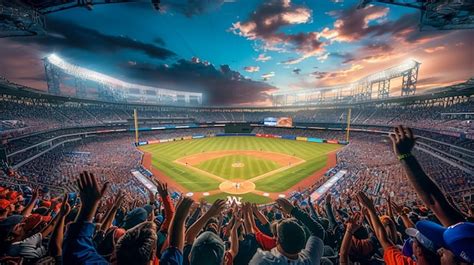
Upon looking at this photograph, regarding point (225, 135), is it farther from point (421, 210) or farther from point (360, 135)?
point (421, 210)

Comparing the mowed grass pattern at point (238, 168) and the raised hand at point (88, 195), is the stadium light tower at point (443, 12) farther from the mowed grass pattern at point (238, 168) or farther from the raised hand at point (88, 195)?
the mowed grass pattern at point (238, 168)

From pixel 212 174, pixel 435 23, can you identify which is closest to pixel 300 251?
pixel 435 23

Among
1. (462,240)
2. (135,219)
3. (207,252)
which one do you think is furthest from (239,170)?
(462,240)

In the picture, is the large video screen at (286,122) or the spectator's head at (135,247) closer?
the spectator's head at (135,247)

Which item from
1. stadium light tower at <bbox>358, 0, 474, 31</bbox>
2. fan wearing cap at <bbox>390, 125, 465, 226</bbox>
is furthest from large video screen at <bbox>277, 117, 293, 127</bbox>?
fan wearing cap at <bbox>390, 125, 465, 226</bbox>

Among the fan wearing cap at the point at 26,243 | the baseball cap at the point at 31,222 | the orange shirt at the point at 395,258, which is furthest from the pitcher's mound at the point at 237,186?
the orange shirt at the point at 395,258

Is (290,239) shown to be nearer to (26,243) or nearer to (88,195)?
(88,195)
